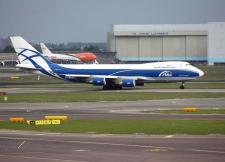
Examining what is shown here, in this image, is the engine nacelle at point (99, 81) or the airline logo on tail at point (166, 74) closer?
the airline logo on tail at point (166, 74)

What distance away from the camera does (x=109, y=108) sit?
59.9m

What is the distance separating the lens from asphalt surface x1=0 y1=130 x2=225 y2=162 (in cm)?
2873

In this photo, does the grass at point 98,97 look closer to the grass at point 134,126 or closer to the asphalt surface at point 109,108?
the asphalt surface at point 109,108

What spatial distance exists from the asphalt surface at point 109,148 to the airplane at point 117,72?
5371 cm

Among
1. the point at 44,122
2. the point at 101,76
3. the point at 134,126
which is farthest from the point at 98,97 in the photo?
the point at 134,126

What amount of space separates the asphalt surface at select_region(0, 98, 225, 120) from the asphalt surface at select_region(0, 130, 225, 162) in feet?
43.8

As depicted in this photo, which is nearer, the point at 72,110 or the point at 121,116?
the point at 121,116

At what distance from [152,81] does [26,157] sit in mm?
64175

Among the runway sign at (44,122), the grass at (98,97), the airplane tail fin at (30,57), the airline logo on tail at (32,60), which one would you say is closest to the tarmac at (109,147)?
the runway sign at (44,122)

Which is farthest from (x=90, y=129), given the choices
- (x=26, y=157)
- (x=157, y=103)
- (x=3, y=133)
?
(x=157, y=103)

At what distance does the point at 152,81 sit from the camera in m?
92.9

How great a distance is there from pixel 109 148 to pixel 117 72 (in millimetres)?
61246

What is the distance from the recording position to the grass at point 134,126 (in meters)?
39.1

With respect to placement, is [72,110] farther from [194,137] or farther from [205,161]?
[205,161]
